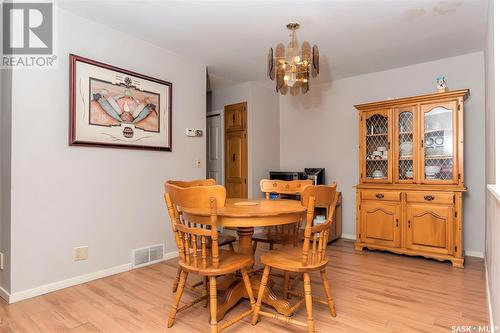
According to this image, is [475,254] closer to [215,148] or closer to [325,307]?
[325,307]

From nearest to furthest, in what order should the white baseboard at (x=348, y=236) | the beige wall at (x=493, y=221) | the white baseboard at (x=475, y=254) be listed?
1. the beige wall at (x=493, y=221)
2. the white baseboard at (x=475, y=254)
3. the white baseboard at (x=348, y=236)

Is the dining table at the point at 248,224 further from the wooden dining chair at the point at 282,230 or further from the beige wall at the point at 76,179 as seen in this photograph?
the beige wall at the point at 76,179

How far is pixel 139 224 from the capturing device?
10.6 ft

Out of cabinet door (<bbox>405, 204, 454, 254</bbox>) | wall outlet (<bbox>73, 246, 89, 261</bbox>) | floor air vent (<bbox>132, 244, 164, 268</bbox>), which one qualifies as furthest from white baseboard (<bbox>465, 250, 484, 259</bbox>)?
wall outlet (<bbox>73, 246, 89, 261</bbox>)

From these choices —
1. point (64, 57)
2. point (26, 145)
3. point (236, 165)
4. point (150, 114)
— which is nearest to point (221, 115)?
point (236, 165)

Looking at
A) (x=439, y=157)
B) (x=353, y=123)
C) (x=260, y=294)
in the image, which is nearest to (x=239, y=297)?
(x=260, y=294)

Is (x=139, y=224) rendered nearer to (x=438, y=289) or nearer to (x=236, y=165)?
(x=236, y=165)

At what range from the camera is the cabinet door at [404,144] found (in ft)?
11.9

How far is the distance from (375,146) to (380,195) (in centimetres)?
65

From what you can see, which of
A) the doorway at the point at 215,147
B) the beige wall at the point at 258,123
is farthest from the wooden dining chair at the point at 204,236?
the doorway at the point at 215,147

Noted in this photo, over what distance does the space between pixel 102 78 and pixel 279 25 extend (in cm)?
178

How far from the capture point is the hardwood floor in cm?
198

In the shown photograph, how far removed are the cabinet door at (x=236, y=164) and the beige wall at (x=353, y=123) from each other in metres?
0.77

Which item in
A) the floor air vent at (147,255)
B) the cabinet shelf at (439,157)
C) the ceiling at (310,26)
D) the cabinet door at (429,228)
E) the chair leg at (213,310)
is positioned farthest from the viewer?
the cabinet shelf at (439,157)
